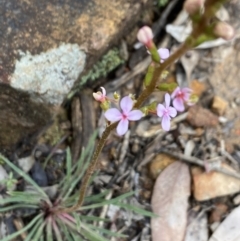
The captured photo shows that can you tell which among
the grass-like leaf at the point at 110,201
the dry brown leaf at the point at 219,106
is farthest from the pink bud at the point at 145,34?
the dry brown leaf at the point at 219,106

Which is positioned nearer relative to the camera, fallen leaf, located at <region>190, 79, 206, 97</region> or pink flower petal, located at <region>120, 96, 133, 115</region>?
pink flower petal, located at <region>120, 96, 133, 115</region>

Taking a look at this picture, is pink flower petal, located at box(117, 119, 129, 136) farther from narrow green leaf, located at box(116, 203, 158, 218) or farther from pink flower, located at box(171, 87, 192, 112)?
narrow green leaf, located at box(116, 203, 158, 218)

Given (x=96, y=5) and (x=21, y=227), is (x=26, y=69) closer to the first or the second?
(x=96, y=5)

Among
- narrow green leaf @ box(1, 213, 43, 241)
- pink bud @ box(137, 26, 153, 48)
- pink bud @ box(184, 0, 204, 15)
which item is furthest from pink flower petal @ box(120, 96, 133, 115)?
narrow green leaf @ box(1, 213, 43, 241)

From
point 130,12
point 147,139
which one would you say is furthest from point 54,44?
point 147,139


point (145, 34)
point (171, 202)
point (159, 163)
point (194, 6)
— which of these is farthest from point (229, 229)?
point (194, 6)

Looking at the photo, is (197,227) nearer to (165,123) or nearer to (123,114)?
(165,123)
